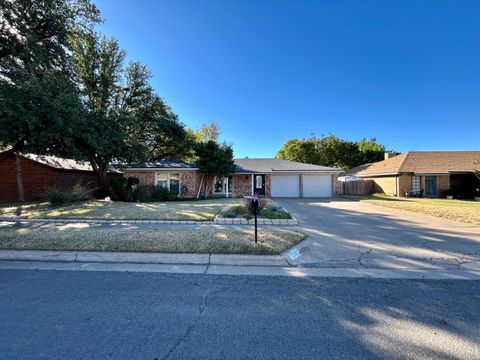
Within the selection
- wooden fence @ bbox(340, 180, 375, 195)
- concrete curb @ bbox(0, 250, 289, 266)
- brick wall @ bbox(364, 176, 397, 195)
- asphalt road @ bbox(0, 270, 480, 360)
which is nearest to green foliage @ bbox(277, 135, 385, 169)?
wooden fence @ bbox(340, 180, 375, 195)

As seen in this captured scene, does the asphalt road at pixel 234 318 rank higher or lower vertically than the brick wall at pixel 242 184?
lower

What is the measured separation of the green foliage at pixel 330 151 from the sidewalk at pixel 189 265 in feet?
112

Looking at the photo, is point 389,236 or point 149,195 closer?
point 389,236

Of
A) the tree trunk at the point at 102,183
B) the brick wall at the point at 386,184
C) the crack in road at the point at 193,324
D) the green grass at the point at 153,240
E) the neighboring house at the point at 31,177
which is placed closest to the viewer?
the crack in road at the point at 193,324

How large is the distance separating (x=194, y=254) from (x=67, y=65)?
16.3 m

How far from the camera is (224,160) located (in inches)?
739

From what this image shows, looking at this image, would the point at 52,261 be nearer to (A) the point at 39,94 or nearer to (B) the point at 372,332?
(B) the point at 372,332

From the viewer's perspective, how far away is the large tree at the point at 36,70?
435 inches

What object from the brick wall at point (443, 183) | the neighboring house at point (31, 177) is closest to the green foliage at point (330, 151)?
the brick wall at point (443, 183)

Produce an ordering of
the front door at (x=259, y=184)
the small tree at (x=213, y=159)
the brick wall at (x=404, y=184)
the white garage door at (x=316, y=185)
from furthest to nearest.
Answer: the brick wall at (x=404, y=184)
the white garage door at (x=316, y=185)
the front door at (x=259, y=184)
the small tree at (x=213, y=159)

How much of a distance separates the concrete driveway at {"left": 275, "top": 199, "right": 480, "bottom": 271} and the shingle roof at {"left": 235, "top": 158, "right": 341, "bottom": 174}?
39.7 ft

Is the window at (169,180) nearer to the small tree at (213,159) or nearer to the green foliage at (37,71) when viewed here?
the small tree at (213,159)

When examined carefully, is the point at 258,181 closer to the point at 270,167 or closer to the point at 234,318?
the point at 270,167

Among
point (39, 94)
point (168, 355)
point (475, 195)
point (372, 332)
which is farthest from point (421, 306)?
point (475, 195)
